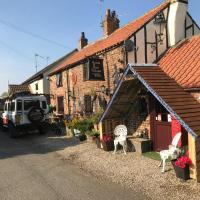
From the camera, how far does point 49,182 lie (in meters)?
8.77

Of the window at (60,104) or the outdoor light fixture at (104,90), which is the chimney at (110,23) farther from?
the outdoor light fixture at (104,90)

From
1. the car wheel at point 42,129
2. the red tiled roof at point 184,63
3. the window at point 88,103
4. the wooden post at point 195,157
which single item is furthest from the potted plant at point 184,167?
the car wheel at point 42,129

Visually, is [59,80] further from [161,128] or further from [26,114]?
[161,128]

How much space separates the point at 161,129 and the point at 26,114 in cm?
887

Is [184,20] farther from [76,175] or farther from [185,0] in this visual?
[76,175]

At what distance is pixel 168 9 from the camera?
1570 cm

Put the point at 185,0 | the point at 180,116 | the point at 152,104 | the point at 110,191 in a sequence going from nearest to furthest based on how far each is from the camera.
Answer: the point at 110,191, the point at 180,116, the point at 152,104, the point at 185,0

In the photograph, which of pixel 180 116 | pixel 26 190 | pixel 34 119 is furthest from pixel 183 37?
pixel 26 190

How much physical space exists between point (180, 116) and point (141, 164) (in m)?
2.28

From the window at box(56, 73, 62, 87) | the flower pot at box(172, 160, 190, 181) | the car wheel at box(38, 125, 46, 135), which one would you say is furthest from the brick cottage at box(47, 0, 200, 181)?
the window at box(56, 73, 62, 87)

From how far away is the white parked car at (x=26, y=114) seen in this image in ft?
58.6

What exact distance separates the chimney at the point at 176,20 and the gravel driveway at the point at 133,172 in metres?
6.66

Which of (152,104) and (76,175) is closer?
(76,175)

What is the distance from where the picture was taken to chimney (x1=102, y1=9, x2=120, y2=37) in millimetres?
22250
